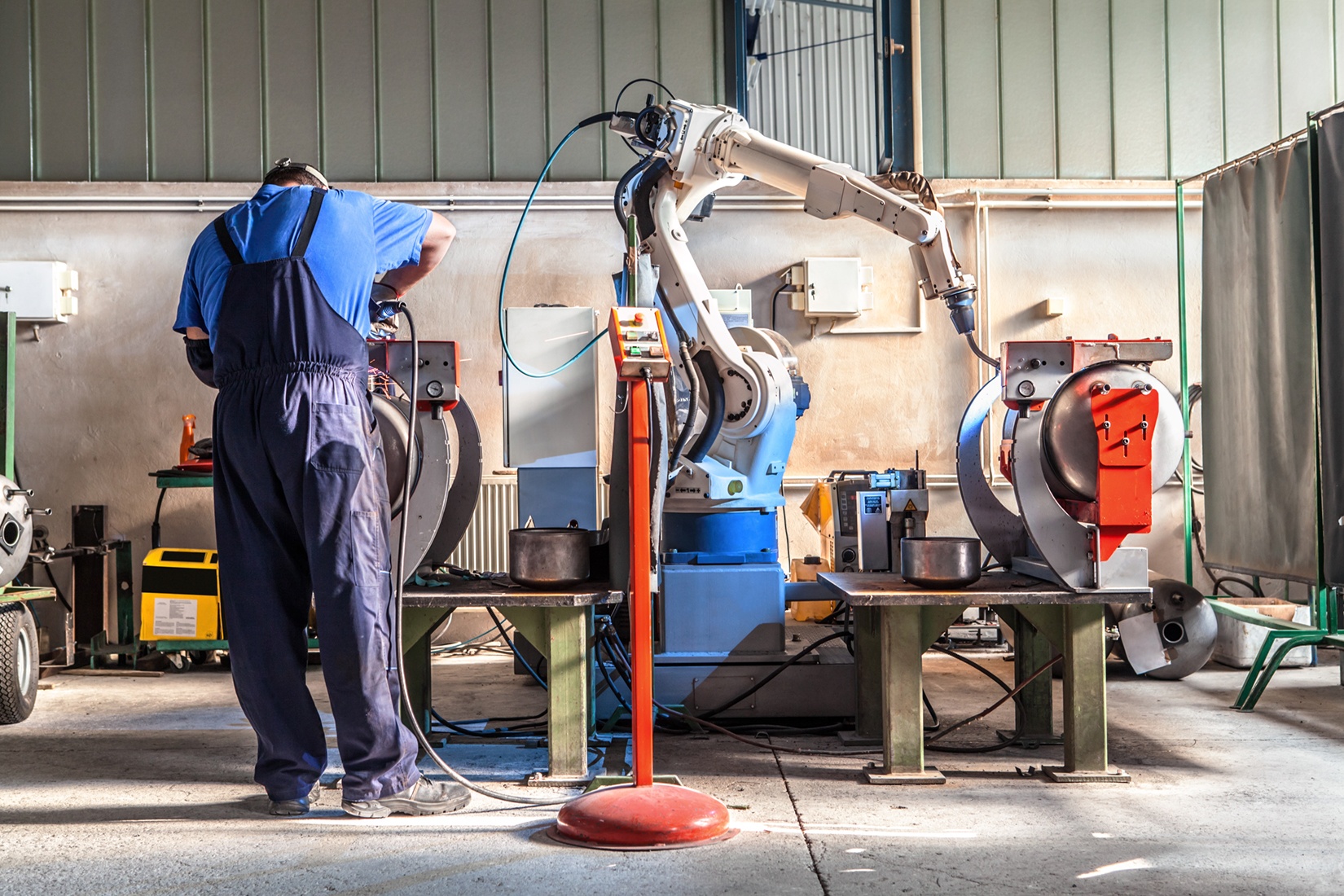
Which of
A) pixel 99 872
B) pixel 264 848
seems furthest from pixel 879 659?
pixel 99 872

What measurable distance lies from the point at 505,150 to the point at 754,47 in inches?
63.1

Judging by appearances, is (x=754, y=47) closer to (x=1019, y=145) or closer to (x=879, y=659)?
(x=1019, y=145)

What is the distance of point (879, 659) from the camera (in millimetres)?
3527

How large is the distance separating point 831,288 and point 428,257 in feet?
11.4

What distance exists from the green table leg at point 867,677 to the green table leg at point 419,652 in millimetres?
1373

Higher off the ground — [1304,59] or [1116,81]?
[1304,59]

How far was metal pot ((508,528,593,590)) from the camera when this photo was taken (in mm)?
3070

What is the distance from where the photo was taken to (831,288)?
6.04 meters

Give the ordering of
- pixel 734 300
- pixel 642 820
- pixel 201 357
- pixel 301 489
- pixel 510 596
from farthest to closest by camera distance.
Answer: pixel 734 300 < pixel 510 596 < pixel 201 357 < pixel 301 489 < pixel 642 820

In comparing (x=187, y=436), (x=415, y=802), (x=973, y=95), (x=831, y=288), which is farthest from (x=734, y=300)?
(x=415, y=802)

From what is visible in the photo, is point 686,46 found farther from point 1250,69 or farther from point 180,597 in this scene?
point 180,597

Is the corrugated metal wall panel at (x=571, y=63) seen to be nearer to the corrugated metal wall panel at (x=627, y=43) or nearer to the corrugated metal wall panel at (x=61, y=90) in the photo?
the corrugated metal wall panel at (x=627, y=43)

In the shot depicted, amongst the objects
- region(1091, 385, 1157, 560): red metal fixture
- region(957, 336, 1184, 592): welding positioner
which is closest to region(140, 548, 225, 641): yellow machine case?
region(957, 336, 1184, 592): welding positioner

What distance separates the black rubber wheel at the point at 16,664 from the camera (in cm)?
398
